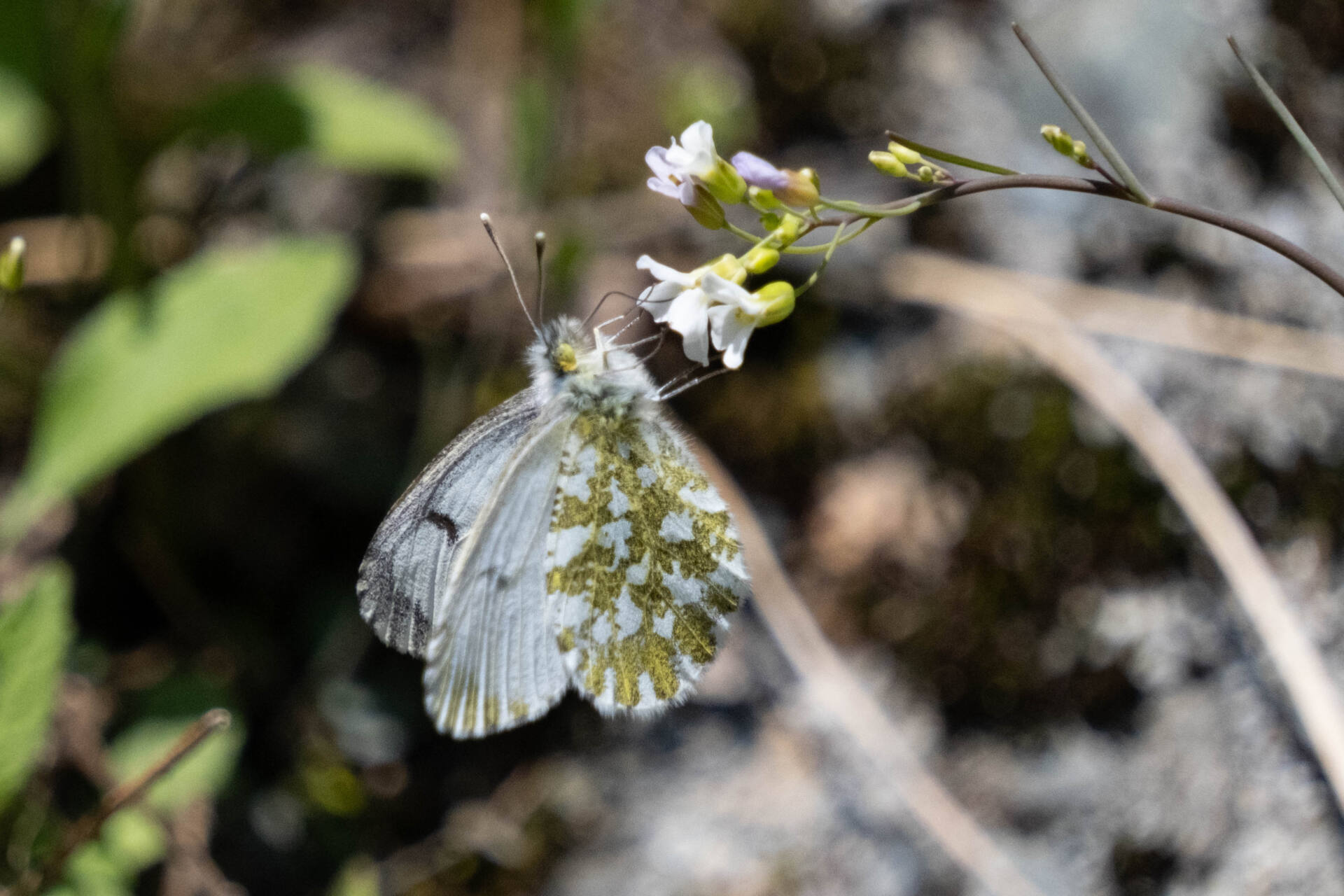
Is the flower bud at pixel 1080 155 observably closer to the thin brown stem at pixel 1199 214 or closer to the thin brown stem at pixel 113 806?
the thin brown stem at pixel 1199 214

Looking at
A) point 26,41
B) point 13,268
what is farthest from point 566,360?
point 26,41

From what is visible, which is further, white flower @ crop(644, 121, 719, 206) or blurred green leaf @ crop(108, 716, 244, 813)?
blurred green leaf @ crop(108, 716, 244, 813)

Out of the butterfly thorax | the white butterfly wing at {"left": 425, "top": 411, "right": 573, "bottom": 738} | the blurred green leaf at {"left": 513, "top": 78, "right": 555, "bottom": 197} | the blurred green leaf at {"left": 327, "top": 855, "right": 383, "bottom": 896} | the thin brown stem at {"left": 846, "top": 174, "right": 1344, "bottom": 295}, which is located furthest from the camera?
the blurred green leaf at {"left": 513, "top": 78, "right": 555, "bottom": 197}

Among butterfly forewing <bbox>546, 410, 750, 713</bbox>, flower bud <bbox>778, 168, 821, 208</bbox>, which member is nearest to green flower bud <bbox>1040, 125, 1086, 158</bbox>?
flower bud <bbox>778, 168, 821, 208</bbox>

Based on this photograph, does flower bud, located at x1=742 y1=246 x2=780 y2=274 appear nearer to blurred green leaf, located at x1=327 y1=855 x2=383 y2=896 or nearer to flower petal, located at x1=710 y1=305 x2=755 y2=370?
flower petal, located at x1=710 y1=305 x2=755 y2=370

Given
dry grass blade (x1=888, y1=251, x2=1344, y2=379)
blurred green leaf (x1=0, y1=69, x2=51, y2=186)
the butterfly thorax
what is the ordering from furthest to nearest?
blurred green leaf (x1=0, y1=69, x2=51, y2=186) < dry grass blade (x1=888, y1=251, x2=1344, y2=379) < the butterfly thorax
